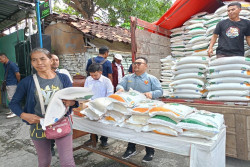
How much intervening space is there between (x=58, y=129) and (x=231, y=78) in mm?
2444

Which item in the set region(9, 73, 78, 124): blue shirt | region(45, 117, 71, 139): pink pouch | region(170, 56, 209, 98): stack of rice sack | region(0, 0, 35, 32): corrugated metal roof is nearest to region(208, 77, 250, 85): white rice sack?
region(170, 56, 209, 98): stack of rice sack

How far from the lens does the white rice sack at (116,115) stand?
2.23m

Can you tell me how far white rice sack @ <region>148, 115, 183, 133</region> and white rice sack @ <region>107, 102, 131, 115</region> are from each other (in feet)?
1.08

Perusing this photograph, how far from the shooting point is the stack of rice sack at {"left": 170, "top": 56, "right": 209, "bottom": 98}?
3.15 metres

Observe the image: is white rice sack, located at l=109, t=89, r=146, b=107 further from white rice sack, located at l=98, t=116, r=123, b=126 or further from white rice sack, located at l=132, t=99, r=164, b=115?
white rice sack, located at l=98, t=116, r=123, b=126

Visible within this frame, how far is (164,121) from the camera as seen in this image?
1.88 m

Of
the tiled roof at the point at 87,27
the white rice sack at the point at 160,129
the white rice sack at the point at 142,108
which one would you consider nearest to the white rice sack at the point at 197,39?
the white rice sack at the point at 142,108

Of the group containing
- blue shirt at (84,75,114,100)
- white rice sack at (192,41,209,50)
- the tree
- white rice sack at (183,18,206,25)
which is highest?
the tree

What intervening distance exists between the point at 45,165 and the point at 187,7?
4.19m

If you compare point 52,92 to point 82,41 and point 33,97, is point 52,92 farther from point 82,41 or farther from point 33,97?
point 82,41

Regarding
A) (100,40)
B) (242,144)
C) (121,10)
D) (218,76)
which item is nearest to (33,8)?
(100,40)

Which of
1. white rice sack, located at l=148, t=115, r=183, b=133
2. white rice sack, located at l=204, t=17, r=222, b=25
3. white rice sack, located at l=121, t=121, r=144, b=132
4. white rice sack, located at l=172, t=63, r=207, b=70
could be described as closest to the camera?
white rice sack, located at l=148, t=115, r=183, b=133

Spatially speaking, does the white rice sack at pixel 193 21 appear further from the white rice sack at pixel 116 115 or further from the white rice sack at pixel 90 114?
the white rice sack at pixel 90 114

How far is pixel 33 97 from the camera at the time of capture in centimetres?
179
